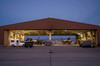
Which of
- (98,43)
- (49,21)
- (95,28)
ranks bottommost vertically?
A: (98,43)

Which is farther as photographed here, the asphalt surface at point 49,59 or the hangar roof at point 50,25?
the hangar roof at point 50,25

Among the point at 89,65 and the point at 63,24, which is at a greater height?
the point at 63,24

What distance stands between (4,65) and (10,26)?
23015 millimetres

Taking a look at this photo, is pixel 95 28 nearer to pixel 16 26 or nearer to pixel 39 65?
pixel 16 26

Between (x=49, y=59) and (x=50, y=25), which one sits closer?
(x=49, y=59)

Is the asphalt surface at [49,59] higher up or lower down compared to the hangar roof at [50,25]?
lower down

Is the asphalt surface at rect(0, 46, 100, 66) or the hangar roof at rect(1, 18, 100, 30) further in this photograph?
the hangar roof at rect(1, 18, 100, 30)

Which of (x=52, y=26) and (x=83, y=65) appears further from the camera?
(x=52, y=26)

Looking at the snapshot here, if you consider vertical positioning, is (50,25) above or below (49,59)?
above

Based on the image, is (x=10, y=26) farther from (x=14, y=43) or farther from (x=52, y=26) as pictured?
(x=52, y=26)

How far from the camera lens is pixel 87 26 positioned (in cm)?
2970

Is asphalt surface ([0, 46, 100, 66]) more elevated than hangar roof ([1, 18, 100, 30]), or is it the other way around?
hangar roof ([1, 18, 100, 30])

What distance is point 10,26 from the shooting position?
96.5 ft

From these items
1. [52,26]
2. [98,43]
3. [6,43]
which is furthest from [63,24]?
[6,43]
